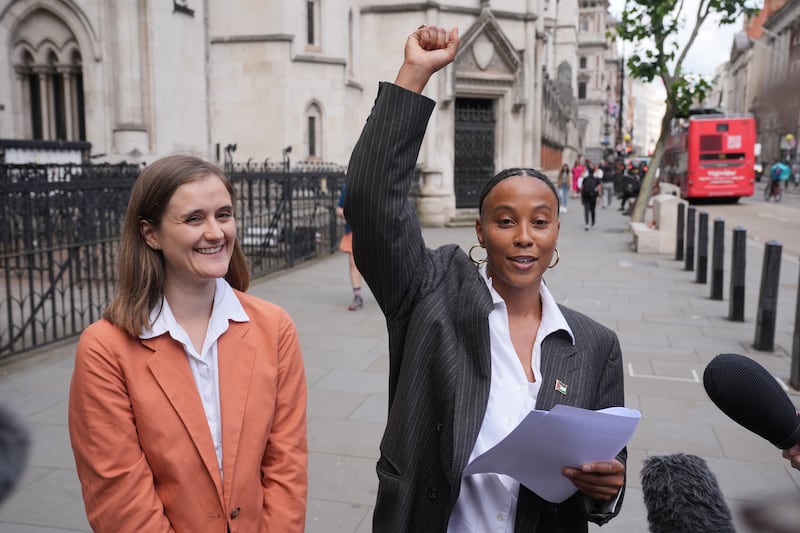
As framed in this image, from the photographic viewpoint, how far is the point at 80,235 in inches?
354

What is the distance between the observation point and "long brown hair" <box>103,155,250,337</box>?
2.14m

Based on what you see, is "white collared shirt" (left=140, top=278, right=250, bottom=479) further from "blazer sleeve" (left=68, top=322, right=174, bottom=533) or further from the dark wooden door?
the dark wooden door

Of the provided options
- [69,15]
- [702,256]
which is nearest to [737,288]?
[702,256]

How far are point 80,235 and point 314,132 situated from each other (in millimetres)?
12512

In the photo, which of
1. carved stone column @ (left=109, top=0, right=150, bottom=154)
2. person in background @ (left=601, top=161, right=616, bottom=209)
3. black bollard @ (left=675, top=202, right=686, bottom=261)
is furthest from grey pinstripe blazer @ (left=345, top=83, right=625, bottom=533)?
person in background @ (left=601, top=161, right=616, bottom=209)

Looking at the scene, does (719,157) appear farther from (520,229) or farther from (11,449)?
(11,449)

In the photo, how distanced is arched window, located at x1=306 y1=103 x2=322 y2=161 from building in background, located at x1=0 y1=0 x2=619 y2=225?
34 millimetres

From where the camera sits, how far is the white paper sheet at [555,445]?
1.67 m

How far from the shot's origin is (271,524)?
2.16 metres

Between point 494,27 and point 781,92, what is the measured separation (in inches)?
820

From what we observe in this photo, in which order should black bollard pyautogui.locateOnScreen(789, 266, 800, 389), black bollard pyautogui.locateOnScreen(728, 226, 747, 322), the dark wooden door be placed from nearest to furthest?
black bollard pyautogui.locateOnScreen(789, 266, 800, 389)
black bollard pyautogui.locateOnScreen(728, 226, 747, 322)
the dark wooden door

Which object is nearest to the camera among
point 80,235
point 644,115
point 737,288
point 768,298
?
point 768,298

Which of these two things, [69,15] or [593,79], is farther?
[593,79]

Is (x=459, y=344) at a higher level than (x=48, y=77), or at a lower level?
lower
